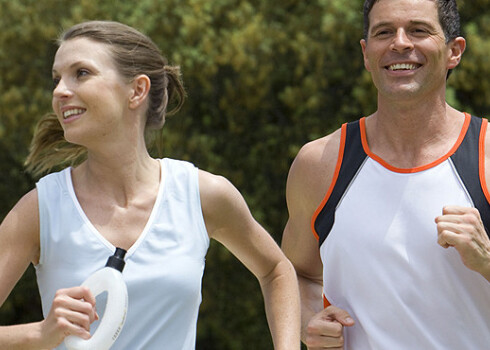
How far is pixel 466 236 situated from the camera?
281 cm

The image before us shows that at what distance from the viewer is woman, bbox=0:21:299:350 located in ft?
9.60

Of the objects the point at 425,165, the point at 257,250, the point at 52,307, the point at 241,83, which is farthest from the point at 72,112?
the point at 241,83

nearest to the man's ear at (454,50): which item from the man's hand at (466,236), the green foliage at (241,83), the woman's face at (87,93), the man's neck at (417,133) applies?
the man's neck at (417,133)

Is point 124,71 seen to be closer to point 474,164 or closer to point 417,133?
point 417,133

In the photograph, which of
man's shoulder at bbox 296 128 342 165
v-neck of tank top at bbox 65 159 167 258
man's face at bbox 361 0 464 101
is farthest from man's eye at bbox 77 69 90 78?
man's face at bbox 361 0 464 101

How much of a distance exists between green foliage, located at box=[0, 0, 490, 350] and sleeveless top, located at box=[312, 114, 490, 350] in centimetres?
295

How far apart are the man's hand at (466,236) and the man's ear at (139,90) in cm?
106

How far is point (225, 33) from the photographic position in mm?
6340

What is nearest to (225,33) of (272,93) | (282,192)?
(272,93)

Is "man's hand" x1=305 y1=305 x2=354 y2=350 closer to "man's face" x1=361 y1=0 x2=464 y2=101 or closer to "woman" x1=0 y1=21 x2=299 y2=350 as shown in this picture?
"woman" x1=0 y1=21 x2=299 y2=350

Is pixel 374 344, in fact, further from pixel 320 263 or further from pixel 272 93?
pixel 272 93

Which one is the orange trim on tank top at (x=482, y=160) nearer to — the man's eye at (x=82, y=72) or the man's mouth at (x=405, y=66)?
the man's mouth at (x=405, y=66)

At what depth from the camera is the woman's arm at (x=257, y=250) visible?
319 cm

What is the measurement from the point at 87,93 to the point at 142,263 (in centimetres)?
56
